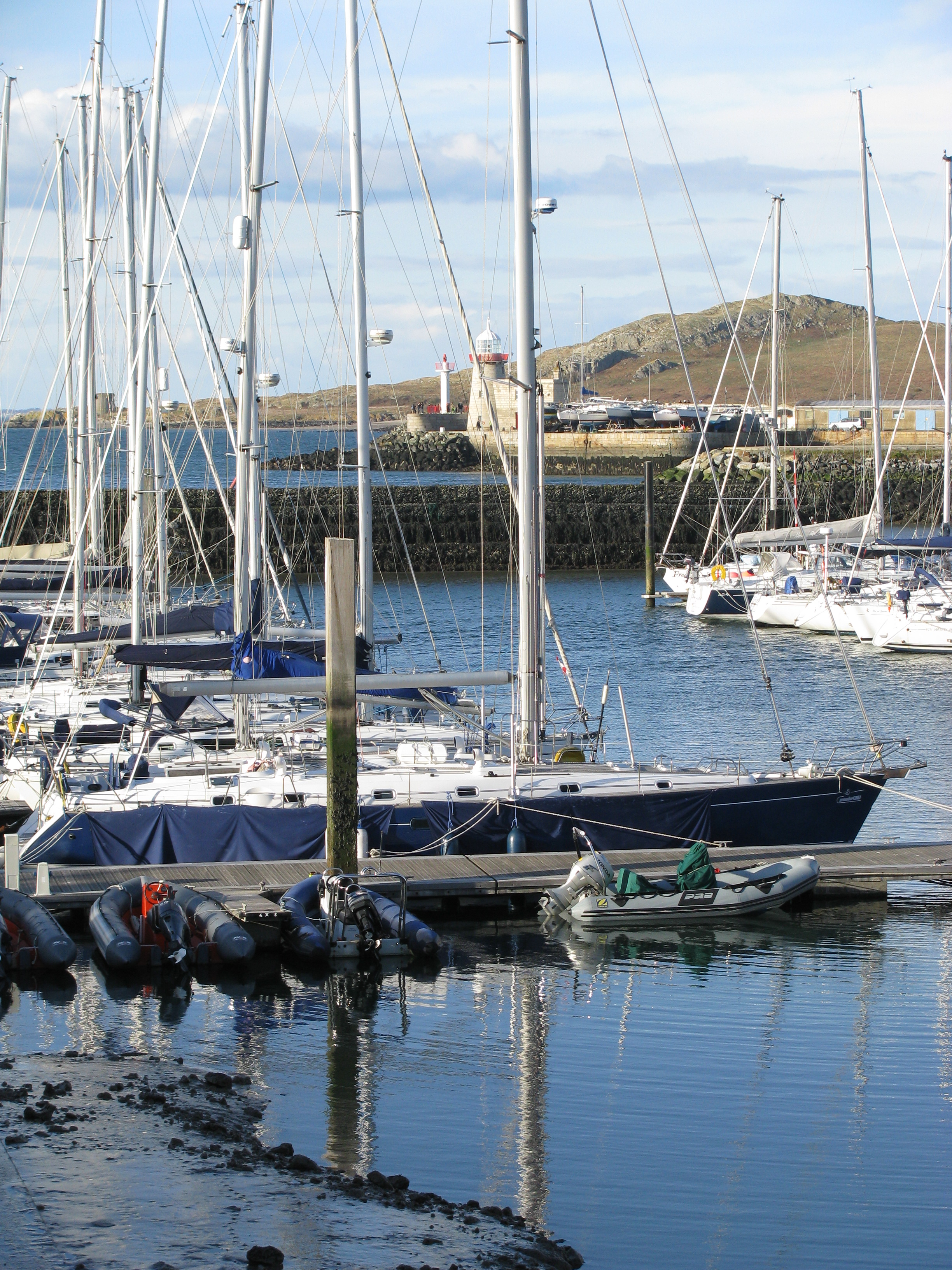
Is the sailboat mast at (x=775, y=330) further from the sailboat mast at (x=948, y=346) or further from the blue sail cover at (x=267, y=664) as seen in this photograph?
the blue sail cover at (x=267, y=664)

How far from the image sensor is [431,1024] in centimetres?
1441

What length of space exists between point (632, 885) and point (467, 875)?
213cm

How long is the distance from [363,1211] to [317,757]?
1061 cm

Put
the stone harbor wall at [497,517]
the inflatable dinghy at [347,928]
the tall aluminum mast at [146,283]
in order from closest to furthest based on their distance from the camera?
1. the inflatable dinghy at [347,928]
2. the tall aluminum mast at [146,283]
3. the stone harbor wall at [497,517]

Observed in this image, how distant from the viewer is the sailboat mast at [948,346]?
153 feet

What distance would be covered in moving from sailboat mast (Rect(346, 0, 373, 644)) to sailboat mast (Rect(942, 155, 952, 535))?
27401 millimetres

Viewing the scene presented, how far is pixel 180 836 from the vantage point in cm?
1834

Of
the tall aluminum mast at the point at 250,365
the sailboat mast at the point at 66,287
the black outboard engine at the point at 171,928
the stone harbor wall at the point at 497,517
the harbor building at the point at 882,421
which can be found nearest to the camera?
the black outboard engine at the point at 171,928

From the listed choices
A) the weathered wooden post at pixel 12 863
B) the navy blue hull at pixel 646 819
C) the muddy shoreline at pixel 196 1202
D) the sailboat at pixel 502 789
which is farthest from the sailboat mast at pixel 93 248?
the muddy shoreline at pixel 196 1202

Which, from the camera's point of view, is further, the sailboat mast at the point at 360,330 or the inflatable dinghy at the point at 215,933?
the sailboat mast at the point at 360,330

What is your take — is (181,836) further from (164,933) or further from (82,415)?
(82,415)

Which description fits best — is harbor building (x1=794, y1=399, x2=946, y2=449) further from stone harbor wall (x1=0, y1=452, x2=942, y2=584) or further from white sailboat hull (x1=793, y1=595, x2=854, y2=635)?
white sailboat hull (x1=793, y1=595, x2=854, y2=635)

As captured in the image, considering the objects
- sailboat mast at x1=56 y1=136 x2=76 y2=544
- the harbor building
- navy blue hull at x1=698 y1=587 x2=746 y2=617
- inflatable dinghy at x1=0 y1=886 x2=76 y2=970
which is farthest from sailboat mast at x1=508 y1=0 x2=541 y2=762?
the harbor building

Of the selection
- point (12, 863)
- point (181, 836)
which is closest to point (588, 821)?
point (181, 836)
